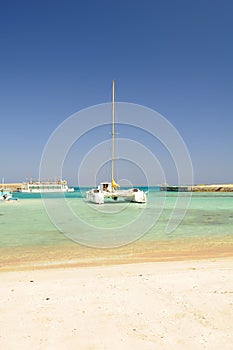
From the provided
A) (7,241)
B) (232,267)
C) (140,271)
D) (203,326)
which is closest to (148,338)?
(203,326)

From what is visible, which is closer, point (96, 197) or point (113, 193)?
point (96, 197)

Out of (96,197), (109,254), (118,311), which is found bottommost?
(109,254)

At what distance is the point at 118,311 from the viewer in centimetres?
462

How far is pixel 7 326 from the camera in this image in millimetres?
4082

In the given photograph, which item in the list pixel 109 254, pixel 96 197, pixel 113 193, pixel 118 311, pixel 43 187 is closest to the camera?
pixel 118 311

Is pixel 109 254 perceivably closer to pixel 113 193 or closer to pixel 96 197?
pixel 96 197

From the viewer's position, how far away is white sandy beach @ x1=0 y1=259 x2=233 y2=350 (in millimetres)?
3727

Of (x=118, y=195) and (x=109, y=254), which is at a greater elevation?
(x=118, y=195)

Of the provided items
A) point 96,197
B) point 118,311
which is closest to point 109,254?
point 118,311

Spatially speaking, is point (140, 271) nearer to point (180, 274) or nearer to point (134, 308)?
point (180, 274)

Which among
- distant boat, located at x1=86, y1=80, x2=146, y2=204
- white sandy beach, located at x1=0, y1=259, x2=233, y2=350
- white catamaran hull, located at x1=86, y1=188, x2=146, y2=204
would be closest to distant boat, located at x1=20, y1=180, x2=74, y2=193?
distant boat, located at x1=86, y1=80, x2=146, y2=204

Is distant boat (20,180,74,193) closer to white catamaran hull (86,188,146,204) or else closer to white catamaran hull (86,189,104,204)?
white catamaran hull (86,189,104,204)

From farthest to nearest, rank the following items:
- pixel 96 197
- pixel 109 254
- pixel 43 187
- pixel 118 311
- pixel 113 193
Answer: pixel 43 187, pixel 113 193, pixel 96 197, pixel 109 254, pixel 118 311

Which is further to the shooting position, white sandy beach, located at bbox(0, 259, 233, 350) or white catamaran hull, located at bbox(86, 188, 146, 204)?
white catamaran hull, located at bbox(86, 188, 146, 204)
